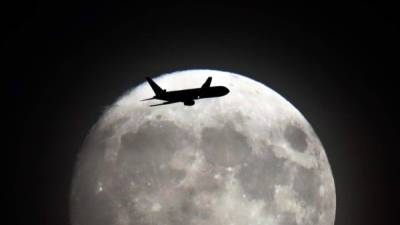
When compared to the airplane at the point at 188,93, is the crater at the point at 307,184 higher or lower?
lower

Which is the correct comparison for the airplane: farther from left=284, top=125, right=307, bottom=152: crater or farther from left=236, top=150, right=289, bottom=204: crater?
left=284, top=125, right=307, bottom=152: crater

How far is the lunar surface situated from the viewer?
2173 centimetres

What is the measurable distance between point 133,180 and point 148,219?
2066 mm

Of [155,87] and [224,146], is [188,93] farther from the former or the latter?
[224,146]

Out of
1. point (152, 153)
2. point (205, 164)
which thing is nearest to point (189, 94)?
point (205, 164)

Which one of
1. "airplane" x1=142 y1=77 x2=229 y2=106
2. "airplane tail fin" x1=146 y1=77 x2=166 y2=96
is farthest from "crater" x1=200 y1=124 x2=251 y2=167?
"airplane tail fin" x1=146 y1=77 x2=166 y2=96

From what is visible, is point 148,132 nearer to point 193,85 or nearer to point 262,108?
point 193,85

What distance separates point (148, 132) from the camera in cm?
2305

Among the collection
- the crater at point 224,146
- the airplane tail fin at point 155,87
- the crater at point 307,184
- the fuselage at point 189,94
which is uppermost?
the airplane tail fin at point 155,87

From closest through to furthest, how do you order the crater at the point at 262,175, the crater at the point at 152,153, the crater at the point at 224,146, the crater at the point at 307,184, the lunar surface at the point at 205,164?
the lunar surface at the point at 205,164 < the crater at the point at 262,175 < the crater at the point at 152,153 < the crater at the point at 224,146 < the crater at the point at 307,184

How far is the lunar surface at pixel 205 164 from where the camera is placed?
2173cm

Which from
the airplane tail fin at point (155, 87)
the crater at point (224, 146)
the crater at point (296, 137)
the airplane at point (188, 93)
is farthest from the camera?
the crater at point (296, 137)

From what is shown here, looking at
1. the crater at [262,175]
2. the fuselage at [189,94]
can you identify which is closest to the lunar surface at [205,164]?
the crater at [262,175]

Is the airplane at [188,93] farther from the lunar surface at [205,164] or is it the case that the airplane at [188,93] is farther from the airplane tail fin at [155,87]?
the lunar surface at [205,164]
